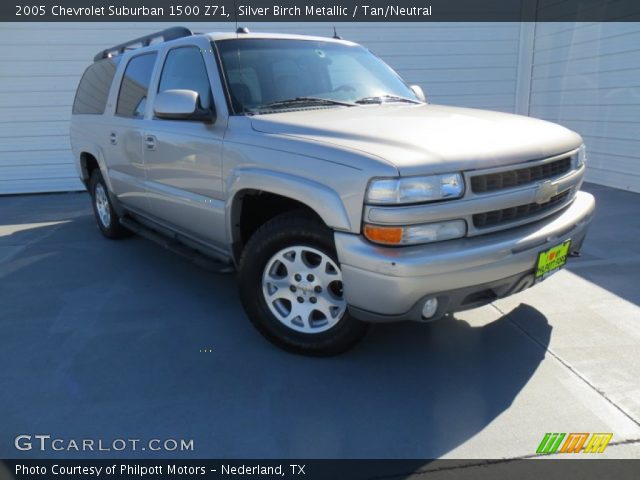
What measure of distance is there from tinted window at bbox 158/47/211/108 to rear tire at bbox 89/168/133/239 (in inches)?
76.4

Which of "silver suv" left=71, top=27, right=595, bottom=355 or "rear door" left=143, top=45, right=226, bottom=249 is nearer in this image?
"silver suv" left=71, top=27, right=595, bottom=355

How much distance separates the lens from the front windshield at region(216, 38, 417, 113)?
3344mm

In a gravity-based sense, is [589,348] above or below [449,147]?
below

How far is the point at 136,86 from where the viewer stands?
4539 mm

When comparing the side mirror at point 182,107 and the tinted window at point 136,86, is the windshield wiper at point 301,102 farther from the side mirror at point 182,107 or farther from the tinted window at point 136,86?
the tinted window at point 136,86

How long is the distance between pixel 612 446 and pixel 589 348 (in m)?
0.92

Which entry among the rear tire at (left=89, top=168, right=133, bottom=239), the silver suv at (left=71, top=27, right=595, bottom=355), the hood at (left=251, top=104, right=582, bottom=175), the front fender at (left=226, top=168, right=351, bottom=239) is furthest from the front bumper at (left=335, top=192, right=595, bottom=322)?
the rear tire at (left=89, top=168, right=133, bottom=239)

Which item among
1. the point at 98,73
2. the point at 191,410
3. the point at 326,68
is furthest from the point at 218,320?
the point at 98,73

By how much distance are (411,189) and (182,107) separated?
5.34 feet

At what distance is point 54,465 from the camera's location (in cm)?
228

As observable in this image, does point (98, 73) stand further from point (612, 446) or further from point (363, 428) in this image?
point (612, 446)

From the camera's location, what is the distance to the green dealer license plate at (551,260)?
270 centimetres

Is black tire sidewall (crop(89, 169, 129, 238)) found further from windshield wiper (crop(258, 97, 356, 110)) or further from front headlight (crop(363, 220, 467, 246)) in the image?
front headlight (crop(363, 220, 467, 246))

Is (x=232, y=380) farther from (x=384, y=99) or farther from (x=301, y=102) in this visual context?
(x=384, y=99)
